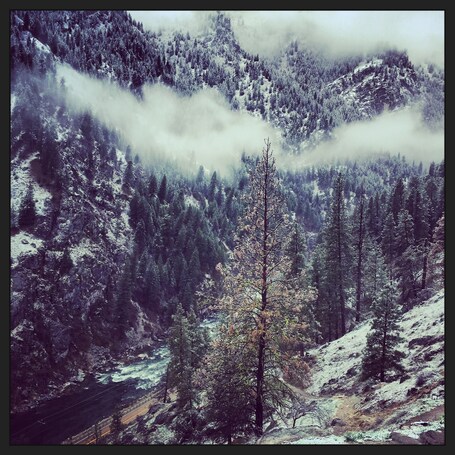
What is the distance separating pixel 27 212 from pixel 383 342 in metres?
66.0

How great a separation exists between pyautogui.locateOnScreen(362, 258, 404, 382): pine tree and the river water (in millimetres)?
18773

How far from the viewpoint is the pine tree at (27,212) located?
66.0 metres

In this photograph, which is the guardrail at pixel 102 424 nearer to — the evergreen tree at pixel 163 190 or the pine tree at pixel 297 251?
the pine tree at pixel 297 251

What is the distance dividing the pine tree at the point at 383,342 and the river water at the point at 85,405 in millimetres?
18773

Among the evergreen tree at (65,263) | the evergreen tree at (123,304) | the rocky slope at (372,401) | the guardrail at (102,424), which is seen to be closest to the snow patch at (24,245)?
the evergreen tree at (65,263)

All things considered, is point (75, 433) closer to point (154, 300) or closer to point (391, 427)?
point (391, 427)

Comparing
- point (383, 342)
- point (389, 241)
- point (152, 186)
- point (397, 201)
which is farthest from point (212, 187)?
point (383, 342)

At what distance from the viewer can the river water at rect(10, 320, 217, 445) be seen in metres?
38.9

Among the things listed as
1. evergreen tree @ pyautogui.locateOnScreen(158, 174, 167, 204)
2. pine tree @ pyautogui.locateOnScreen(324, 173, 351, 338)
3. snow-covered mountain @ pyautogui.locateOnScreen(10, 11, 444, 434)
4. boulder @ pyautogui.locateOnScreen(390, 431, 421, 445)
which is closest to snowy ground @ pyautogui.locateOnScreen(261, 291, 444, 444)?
boulder @ pyautogui.locateOnScreen(390, 431, 421, 445)

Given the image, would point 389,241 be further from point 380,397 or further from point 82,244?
point 82,244

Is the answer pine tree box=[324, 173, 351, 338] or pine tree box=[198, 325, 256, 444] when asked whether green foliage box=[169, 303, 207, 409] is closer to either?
pine tree box=[324, 173, 351, 338]

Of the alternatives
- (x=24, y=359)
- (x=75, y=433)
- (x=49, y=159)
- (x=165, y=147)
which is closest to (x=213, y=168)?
(x=165, y=147)

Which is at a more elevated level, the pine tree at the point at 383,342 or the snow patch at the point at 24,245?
the snow patch at the point at 24,245

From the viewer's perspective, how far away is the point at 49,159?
262 ft
